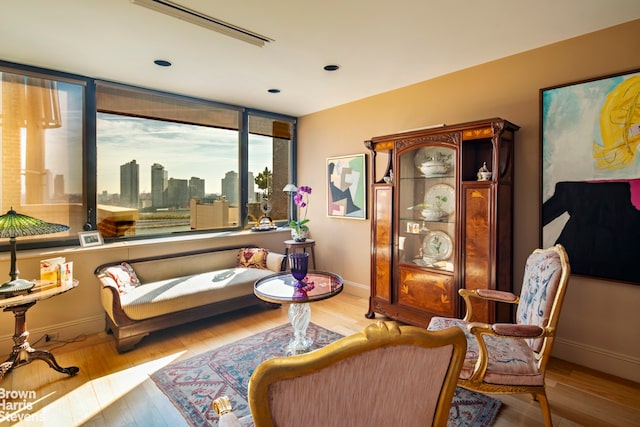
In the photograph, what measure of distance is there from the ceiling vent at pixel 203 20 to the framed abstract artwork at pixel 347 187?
2.13m

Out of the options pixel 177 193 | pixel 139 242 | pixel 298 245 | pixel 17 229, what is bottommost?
pixel 298 245

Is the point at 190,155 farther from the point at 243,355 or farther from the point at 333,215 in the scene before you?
the point at 243,355

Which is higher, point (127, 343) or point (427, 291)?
point (427, 291)

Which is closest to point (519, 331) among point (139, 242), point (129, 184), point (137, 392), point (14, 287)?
point (137, 392)

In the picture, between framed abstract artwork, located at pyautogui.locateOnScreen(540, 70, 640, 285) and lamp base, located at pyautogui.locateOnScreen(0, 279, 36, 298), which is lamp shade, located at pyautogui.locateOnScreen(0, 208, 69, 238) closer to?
lamp base, located at pyautogui.locateOnScreen(0, 279, 36, 298)

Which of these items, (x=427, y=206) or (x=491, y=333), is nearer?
(x=491, y=333)

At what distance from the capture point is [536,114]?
286 centimetres

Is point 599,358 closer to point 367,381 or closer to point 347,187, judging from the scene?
point 367,381

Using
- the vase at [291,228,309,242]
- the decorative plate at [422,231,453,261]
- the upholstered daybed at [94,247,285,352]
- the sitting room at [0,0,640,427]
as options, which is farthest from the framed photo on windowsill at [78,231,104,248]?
the decorative plate at [422,231,453,261]

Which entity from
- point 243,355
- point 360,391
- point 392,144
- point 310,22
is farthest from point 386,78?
point 360,391

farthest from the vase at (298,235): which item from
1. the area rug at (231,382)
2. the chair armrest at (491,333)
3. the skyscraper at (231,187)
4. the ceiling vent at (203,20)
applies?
the chair armrest at (491,333)

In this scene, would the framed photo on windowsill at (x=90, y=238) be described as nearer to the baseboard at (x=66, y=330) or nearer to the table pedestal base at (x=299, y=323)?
the baseboard at (x=66, y=330)

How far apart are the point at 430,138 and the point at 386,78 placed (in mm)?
917

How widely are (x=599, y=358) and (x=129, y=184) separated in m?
4.86
